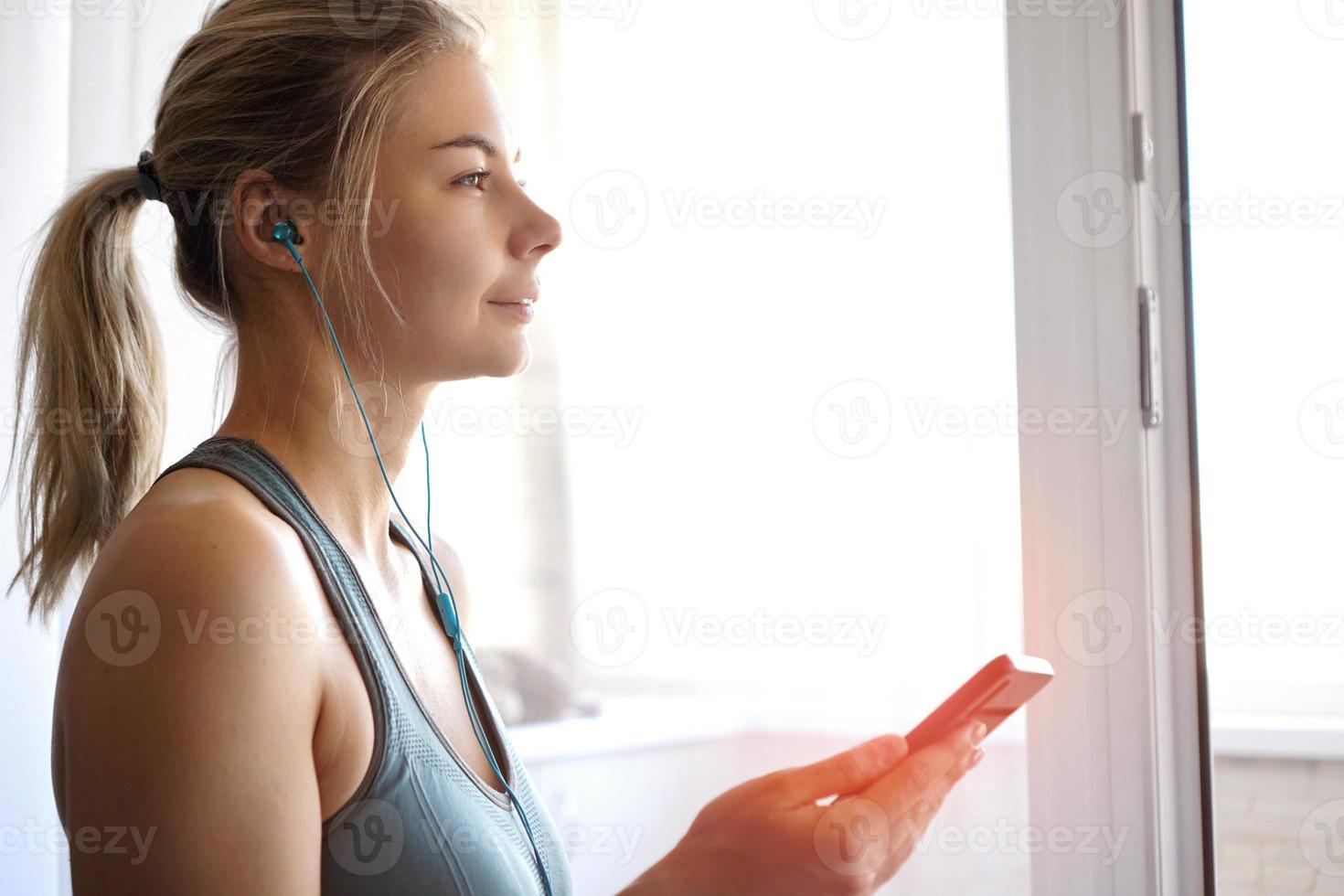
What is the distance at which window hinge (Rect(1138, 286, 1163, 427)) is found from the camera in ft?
3.57

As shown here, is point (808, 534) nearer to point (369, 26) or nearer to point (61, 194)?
point (369, 26)

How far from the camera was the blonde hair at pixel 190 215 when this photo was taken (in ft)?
2.88

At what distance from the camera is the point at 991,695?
852mm

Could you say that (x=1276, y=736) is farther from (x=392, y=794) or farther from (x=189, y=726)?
(x=189, y=726)

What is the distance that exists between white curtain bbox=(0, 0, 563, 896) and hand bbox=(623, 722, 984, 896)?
Result: 28.7 inches

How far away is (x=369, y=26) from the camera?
902 mm

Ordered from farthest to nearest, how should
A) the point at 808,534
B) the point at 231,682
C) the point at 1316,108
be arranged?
the point at 808,534 < the point at 1316,108 < the point at 231,682

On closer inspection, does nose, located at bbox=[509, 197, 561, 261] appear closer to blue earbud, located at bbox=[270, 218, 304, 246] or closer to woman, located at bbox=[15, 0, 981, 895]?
woman, located at bbox=[15, 0, 981, 895]

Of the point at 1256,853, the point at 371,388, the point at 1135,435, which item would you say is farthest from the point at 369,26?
the point at 1256,853

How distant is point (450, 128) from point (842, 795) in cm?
62

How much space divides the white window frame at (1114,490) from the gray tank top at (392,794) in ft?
1.90

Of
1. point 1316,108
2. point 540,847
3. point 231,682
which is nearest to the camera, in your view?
point 231,682

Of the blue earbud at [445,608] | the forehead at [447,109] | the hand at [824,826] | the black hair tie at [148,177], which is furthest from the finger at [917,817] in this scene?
the black hair tie at [148,177]

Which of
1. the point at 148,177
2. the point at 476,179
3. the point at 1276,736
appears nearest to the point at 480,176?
the point at 476,179
